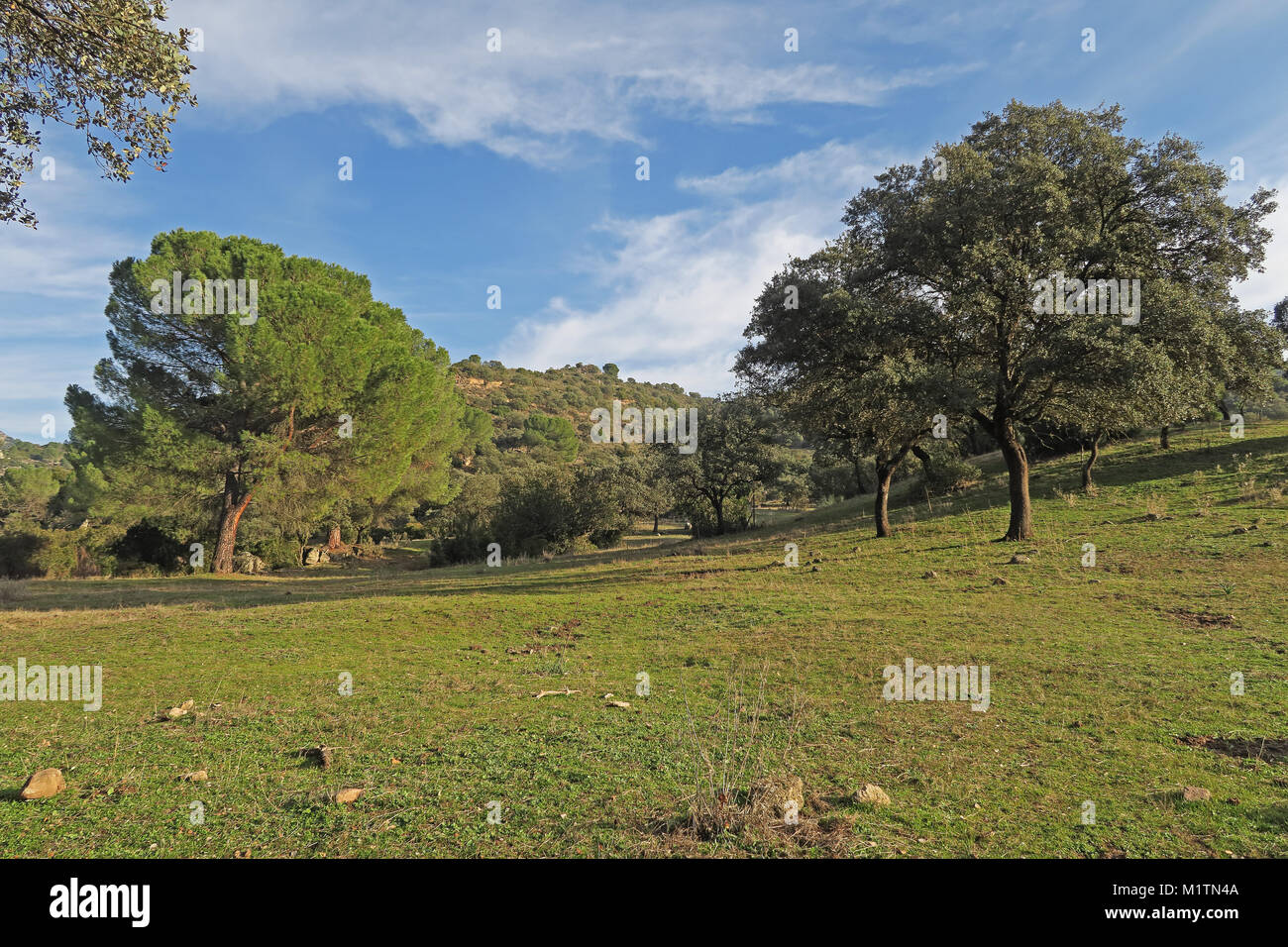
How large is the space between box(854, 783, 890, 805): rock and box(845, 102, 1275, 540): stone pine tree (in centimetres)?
1478

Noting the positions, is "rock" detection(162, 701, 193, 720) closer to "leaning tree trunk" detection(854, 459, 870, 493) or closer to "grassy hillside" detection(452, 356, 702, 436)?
"leaning tree trunk" detection(854, 459, 870, 493)

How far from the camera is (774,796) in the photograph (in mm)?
4520

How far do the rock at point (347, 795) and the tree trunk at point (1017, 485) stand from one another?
62.2 ft

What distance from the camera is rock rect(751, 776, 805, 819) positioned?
4.35m

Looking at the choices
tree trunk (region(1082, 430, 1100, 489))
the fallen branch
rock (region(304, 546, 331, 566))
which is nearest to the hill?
rock (region(304, 546, 331, 566))

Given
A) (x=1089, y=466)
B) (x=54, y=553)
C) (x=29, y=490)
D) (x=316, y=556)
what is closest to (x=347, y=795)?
(x=1089, y=466)

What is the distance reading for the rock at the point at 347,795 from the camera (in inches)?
181

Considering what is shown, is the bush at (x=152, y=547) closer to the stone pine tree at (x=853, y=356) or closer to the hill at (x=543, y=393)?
the stone pine tree at (x=853, y=356)

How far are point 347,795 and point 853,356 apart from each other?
59.8 ft

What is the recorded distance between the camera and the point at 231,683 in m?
8.59

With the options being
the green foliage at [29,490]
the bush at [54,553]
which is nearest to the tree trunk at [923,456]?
the bush at [54,553]

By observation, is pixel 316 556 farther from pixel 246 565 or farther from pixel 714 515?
pixel 714 515
